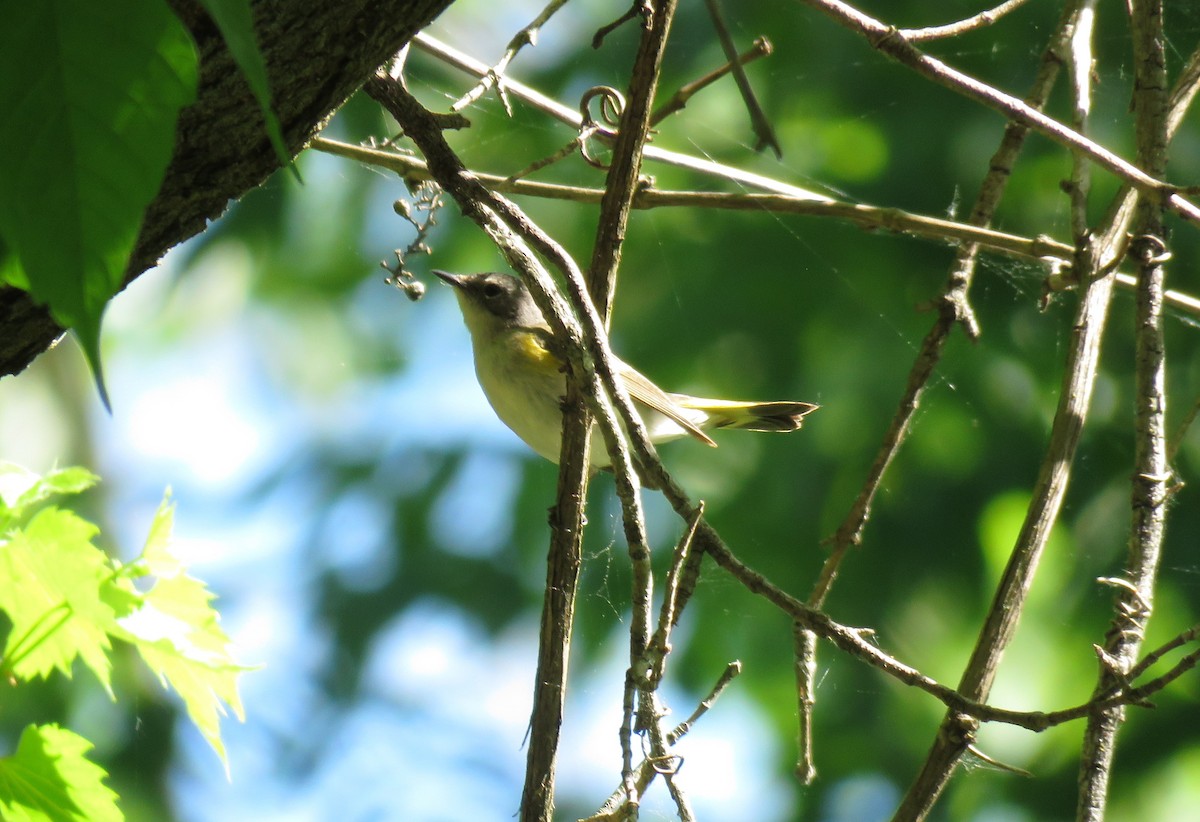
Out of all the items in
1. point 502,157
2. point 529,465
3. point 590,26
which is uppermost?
point 590,26

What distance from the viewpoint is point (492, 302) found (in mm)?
3615

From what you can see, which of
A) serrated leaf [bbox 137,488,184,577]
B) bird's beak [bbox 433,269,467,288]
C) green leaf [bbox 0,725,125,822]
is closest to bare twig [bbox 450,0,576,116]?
serrated leaf [bbox 137,488,184,577]

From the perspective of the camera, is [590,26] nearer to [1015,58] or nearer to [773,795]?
[1015,58]

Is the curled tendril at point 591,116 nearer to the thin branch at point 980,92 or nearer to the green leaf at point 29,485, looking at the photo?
the thin branch at point 980,92

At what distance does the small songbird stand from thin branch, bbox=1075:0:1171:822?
1.42 metres

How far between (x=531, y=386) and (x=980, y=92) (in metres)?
2.13

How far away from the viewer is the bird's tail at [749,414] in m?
3.62

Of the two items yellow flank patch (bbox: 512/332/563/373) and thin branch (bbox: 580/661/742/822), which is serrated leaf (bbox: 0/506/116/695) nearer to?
thin branch (bbox: 580/661/742/822)

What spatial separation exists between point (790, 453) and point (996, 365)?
3.15ft

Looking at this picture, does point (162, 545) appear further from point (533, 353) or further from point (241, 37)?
point (533, 353)

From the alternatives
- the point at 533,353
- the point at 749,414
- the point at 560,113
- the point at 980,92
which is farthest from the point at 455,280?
the point at 980,92

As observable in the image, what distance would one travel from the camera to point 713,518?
4.54 m

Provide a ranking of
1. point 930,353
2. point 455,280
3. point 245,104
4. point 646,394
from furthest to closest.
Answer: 1. point 455,280
2. point 646,394
3. point 930,353
4. point 245,104

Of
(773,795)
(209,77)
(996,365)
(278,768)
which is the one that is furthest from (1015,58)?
(278,768)
